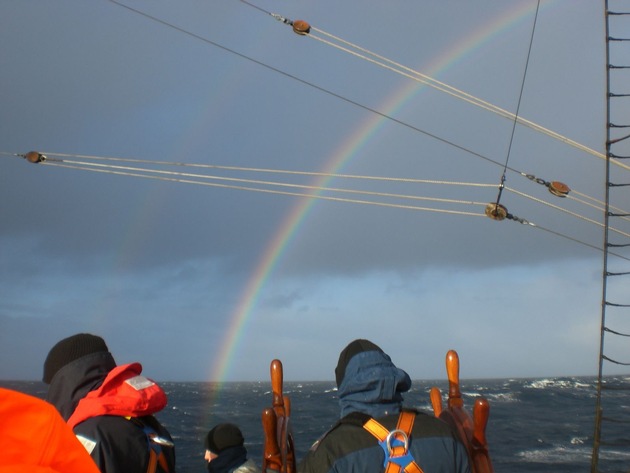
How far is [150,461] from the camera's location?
12.3 ft

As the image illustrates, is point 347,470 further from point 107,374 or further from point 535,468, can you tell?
point 535,468

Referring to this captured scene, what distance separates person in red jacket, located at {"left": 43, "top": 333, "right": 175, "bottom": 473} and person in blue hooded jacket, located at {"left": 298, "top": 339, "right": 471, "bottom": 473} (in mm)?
820

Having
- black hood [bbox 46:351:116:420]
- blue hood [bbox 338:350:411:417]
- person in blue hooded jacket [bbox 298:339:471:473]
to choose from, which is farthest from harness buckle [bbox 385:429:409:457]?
black hood [bbox 46:351:116:420]

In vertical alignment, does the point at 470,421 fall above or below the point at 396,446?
above

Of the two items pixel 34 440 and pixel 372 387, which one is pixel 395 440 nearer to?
pixel 372 387

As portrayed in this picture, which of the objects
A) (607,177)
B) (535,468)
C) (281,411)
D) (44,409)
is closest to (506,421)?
(535,468)


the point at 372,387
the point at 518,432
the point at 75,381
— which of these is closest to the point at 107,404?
the point at 75,381

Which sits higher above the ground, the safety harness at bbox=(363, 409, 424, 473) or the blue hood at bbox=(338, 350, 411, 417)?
the blue hood at bbox=(338, 350, 411, 417)

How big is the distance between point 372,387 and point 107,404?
1.35 meters

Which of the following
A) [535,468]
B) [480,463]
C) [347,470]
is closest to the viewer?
[347,470]

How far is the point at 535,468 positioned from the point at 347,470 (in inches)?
1030

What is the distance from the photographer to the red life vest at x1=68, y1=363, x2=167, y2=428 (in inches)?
143

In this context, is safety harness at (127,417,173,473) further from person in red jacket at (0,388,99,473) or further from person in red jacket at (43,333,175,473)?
person in red jacket at (0,388,99,473)

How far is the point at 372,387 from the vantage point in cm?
379
